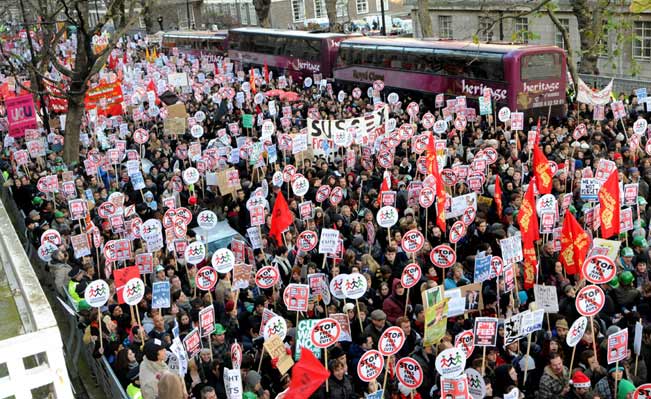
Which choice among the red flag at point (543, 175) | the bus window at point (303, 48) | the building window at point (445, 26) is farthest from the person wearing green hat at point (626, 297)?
the building window at point (445, 26)

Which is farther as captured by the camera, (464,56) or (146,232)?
(464,56)

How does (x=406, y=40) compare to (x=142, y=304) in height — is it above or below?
above

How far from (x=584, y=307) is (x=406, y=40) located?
66.3ft

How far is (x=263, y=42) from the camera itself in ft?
117

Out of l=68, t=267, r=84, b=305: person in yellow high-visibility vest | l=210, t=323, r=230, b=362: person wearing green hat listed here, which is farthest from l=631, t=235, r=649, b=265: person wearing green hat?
l=68, t=267, r=84, b=305: person in yellow high-visibility vest

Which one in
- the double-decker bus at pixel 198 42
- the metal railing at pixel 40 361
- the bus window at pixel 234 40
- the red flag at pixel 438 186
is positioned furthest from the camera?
the double-decker bus at pixel 198 42

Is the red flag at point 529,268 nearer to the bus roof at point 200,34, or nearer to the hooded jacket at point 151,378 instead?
the hooded jacket at point 151,378

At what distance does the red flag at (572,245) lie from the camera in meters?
9.70

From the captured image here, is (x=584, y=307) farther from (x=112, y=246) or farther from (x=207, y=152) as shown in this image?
(x=207, y=152)

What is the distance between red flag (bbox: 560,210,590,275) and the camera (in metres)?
9.70

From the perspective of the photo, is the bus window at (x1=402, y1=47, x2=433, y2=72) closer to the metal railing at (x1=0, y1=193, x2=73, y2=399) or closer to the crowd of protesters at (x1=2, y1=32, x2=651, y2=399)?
the crowd of protesters at (x1=2, y1=32, x2=651, y2=399)

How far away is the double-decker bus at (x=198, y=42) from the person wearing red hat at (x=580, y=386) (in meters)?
35.1

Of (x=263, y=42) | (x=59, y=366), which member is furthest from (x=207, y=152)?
(x=263, y=42)

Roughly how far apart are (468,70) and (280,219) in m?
13.1
